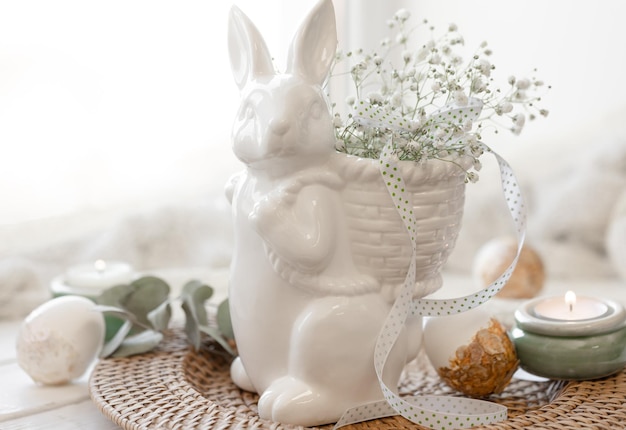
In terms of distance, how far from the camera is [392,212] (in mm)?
905

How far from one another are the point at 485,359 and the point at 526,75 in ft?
3.39

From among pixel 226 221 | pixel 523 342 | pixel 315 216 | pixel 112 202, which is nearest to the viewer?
pixel 315 216

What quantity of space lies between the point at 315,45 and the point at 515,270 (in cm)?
76

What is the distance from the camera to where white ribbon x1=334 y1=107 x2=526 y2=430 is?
2.88 ft

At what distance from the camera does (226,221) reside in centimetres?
173

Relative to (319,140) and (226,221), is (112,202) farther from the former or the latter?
(319,140)

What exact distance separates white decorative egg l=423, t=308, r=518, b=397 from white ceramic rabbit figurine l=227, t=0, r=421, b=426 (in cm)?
7

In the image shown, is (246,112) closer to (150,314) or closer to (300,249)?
(300,249)

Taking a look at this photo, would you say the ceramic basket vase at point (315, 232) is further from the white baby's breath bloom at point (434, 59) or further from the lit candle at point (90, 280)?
the lit candle at point (90, 280)

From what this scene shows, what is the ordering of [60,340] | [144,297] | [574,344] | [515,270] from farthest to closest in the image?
[515,270] → [144,297] → [60,340] → [574,344]

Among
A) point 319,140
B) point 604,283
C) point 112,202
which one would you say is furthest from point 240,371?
point 604,283

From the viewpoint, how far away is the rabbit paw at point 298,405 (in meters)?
0.90

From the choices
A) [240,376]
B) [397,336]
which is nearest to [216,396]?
[240,376]

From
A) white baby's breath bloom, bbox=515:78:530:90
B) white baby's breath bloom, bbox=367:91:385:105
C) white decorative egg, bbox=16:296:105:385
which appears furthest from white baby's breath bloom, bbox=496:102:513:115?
white decorative egg, bbox=16:296:105:385
